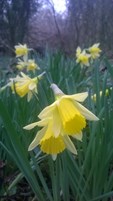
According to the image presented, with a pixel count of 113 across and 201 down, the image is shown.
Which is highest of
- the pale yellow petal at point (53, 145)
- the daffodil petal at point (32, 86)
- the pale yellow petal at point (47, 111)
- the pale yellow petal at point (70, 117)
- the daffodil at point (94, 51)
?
the daffodil at point (94, 51)

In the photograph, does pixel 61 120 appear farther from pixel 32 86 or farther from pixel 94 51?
pixel 94 51

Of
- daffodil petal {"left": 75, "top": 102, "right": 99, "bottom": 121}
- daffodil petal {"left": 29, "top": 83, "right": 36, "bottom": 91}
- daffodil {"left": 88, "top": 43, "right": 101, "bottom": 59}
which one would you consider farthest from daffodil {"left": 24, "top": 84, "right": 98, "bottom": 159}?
daffodil {"left": 88, "top": 43, "right": 101, "bottom": 59}

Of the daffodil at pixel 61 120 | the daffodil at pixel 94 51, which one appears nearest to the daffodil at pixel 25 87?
the daffodil at pixel 61 120

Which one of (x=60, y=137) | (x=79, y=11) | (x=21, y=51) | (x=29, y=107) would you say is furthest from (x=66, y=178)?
(x=79, y=11)

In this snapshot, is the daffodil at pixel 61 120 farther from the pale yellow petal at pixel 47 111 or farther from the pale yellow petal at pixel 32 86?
the pale yellow petal at pixel 32 86

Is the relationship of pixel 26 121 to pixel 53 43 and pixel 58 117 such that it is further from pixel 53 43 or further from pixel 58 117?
pixel 53 43

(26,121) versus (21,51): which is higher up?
(21,51)

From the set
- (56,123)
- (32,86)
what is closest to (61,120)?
(56,123)

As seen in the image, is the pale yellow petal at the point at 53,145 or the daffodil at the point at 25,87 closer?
the pale yellow petal at the point at 53,145
